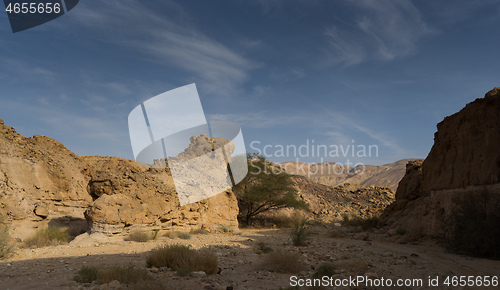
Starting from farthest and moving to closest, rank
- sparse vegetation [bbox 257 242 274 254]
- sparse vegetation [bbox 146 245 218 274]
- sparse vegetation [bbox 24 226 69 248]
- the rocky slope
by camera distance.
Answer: the rocky slope < sparse vegetation [bbox 24 226 69 248] < sparse vegetation [bbox 257 242 274 254] < sparse vegetation [bbox 146 245 218 274]

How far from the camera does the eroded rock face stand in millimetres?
10234

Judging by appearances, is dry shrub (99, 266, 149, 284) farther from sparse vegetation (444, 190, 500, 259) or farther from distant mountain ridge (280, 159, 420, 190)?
distant mountain ridge (280, 159, 420, 190)

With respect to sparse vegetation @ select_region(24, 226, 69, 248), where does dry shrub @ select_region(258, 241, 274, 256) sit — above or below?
below

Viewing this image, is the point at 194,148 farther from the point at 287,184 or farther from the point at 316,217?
the point at 316,217

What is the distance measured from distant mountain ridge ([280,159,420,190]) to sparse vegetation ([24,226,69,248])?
2680 inches

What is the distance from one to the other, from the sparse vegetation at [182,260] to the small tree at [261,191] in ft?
50.4

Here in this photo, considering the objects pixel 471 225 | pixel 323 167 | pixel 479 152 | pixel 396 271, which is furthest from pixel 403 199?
pixel 323 167

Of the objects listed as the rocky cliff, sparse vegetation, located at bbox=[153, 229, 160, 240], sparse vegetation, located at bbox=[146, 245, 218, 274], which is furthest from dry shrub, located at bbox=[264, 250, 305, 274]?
the rocky cliff

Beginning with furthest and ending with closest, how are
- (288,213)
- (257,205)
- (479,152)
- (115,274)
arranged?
(288,213), (257,205), (479,152), (115,274)

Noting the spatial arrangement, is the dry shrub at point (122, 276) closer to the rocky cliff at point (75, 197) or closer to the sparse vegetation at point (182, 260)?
the sparse vegetation at point (182, 260)

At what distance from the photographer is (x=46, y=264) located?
7121 millimetres

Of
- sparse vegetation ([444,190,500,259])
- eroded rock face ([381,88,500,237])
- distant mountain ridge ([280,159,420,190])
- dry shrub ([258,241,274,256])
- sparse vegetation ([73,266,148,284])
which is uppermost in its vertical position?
distant mountain ridge ([280,159,420,190])

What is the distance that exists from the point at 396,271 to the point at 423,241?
693 centimetres

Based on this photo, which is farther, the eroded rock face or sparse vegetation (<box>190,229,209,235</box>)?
sparse vegetation (<box>190,229,209,235</box>)
